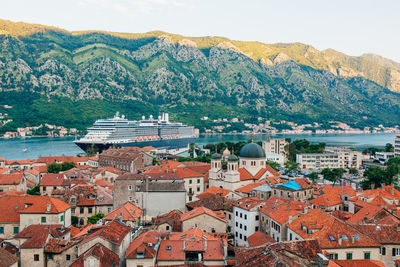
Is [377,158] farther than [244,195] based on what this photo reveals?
Yes

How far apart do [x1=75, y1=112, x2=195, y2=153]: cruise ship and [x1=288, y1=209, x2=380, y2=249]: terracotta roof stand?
380 feet

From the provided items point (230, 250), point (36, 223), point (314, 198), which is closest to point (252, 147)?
point (314, 198)

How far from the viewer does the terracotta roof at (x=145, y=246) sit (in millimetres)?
23484

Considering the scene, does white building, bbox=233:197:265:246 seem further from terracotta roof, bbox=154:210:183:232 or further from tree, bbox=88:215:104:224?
tree, bbox=88:215:104:224

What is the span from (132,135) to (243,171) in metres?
113

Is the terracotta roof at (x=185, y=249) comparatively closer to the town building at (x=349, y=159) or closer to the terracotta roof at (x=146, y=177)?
the terracotta roof at (x=146, y=177)

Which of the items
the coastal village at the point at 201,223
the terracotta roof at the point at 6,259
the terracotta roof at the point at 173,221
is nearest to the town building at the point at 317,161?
the coastal village at the point at 201,223

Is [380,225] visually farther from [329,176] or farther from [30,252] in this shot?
[329,176]

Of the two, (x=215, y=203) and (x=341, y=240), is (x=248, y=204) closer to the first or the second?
(x=215, y=203)

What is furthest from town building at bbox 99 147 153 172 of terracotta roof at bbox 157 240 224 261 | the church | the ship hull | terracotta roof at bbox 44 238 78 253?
terracotta roof at bbox 157 240 224 261

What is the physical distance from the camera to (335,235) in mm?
24938

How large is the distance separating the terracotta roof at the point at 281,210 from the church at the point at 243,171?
13886 mm

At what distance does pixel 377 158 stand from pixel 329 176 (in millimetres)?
51957

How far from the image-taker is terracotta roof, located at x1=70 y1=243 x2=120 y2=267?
899 inches
